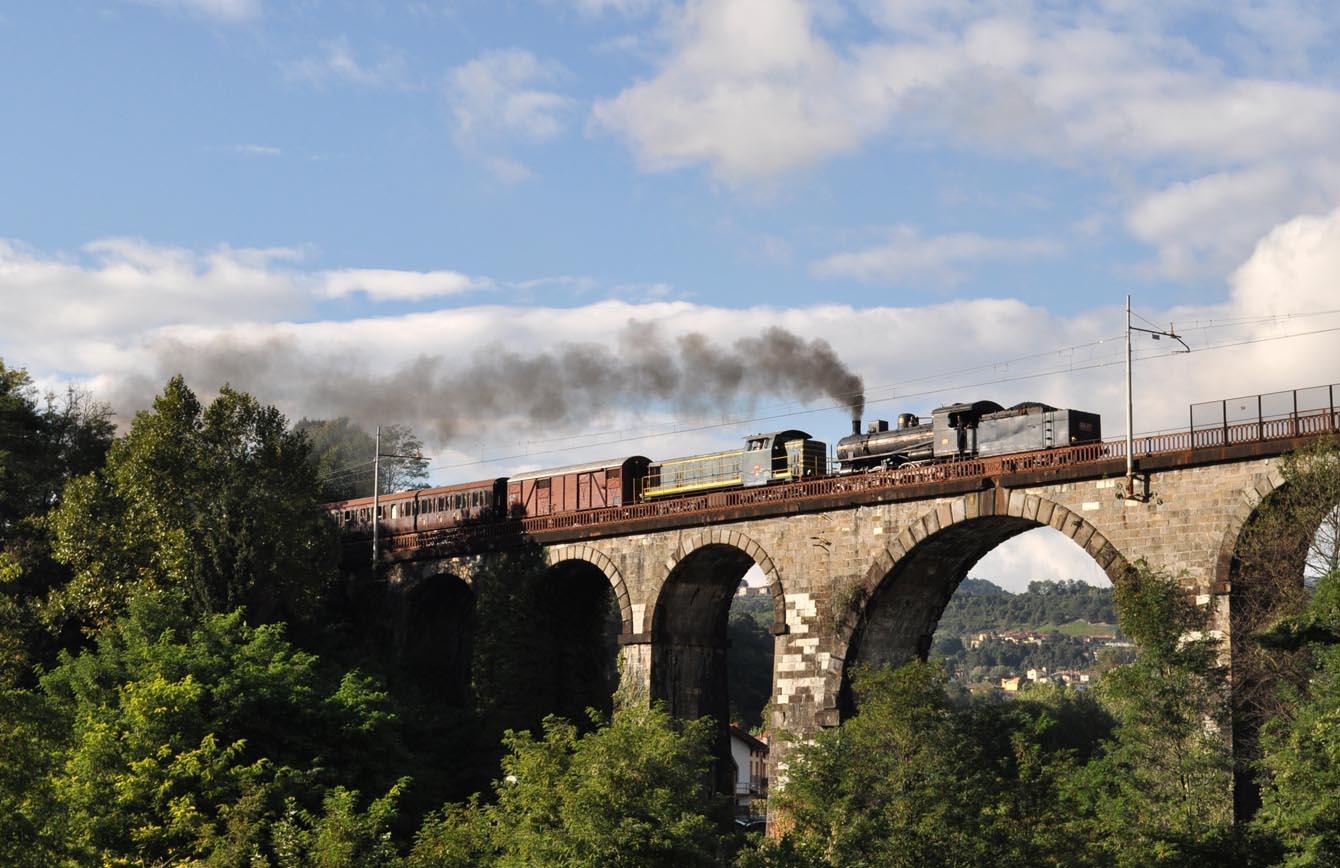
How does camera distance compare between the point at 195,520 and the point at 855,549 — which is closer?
the point at 855,549

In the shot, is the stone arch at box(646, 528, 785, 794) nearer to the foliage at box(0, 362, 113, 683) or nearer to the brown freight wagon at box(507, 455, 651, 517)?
the brown freight wagon at box(507, 455, 651, 517)

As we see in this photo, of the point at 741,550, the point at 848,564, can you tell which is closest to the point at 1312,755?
the point at 848,564

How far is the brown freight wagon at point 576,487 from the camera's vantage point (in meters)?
57.9

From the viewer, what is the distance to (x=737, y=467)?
176 ft

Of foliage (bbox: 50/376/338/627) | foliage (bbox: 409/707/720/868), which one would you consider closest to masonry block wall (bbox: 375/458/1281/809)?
foliage (bbox: 50/376/338/627)

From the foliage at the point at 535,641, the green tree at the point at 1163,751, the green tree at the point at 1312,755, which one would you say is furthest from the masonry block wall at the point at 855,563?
the green tree at the point at 1312,755

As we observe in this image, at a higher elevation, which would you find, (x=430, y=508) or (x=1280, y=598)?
(x=430, y=508)

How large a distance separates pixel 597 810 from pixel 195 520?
2954 centimetres

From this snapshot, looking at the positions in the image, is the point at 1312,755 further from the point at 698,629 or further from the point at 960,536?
the point at 698,629

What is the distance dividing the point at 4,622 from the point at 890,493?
30.2 metres

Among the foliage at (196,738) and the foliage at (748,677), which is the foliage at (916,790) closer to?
the foliage at (196,738)

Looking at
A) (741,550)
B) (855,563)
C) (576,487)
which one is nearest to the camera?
(855,563)

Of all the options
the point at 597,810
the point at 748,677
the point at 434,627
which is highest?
the point at 434,627

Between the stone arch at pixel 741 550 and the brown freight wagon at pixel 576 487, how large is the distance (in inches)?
238
